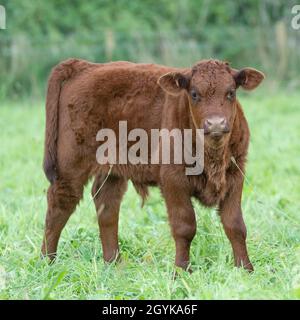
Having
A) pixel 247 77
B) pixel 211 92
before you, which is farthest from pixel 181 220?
pixel 247 77

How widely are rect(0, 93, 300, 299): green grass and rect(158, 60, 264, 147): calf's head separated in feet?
3.12

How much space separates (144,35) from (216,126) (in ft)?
39.3

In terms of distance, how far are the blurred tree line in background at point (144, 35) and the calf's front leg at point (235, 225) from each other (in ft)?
31.0

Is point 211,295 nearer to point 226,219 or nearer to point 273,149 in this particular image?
point 226,219

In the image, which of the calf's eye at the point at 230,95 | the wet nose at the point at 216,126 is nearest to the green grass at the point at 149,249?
the wet nose at the point at 216,126

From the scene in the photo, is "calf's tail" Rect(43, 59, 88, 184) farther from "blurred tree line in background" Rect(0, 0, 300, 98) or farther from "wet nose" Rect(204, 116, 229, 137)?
"blurred tree line in background" Rect(0, 0, 300, 98)

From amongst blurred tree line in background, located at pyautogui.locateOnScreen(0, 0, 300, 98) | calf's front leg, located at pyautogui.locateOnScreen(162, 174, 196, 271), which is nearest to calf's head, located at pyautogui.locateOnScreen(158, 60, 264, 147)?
calf's front leg, located at pyautogui.locateOnScreen(162, 174, 196, 271)

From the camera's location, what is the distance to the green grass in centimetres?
532

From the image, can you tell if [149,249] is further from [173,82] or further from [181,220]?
[173,82]

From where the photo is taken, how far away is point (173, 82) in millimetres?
5883

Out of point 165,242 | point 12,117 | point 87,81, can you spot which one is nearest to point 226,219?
point 165,242

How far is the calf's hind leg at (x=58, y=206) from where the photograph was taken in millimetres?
6520

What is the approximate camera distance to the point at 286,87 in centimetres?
1581

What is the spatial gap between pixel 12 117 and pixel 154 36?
451cm
